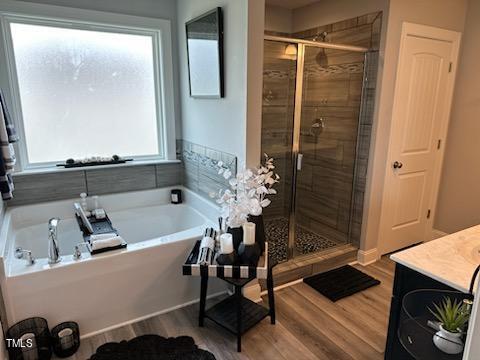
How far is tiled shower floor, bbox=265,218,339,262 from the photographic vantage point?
3.09m

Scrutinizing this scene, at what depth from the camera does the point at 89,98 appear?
3.02 m

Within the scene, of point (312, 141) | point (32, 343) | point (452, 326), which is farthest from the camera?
point (312, 141)

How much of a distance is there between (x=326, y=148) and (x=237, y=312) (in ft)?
6.26

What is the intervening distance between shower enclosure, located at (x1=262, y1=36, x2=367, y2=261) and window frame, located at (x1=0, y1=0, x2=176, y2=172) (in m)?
0.98

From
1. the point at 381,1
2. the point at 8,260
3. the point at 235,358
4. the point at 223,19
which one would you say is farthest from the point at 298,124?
the point at 8,260

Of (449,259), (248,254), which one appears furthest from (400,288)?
(248,254)

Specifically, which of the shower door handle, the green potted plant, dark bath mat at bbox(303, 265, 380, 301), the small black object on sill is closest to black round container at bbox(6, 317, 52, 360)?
the small black object on sill

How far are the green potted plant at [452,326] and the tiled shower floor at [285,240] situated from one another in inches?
77.9

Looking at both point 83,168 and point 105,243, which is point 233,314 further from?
point 83,168

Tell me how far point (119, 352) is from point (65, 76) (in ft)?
7.53

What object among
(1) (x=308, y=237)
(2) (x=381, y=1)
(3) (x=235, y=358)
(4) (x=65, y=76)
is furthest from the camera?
(1) (x=308, y=237)

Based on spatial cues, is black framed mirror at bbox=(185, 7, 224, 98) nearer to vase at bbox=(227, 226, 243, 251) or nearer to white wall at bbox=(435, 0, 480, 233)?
vase at bbox=(227, 226, 243, 251)

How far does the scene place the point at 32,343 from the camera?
1.88m

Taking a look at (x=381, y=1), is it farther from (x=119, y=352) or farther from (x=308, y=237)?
(x=119, y=352)
